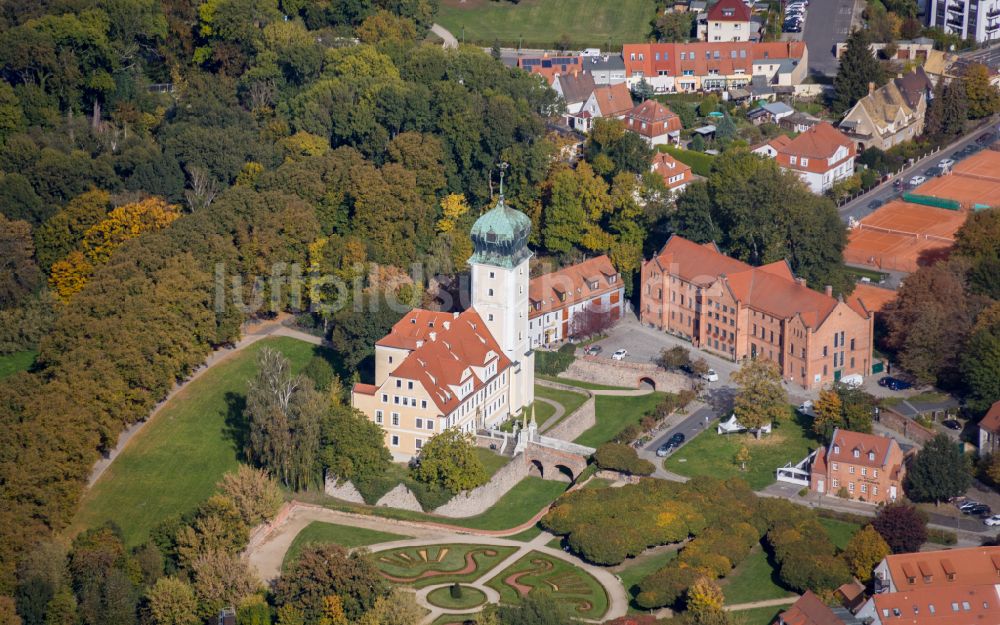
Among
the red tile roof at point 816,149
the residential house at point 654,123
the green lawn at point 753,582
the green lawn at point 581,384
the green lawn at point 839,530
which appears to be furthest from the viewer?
the residential house at point 654,123

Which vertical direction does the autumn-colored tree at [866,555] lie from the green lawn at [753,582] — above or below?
above

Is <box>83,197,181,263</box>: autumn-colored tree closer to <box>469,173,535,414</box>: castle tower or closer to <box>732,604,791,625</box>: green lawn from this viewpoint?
<box>469,173,535,414</box>: castle tower

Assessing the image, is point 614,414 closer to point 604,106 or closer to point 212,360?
point 212,360

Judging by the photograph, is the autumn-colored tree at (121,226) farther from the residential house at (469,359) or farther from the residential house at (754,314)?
the residential house at (754,314)

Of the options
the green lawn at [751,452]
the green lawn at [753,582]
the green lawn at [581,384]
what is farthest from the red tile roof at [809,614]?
the green lawn at [581,384]

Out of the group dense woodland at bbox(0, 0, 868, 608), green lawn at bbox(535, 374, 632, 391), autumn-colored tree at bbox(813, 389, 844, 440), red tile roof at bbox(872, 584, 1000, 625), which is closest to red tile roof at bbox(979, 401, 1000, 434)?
autumn-colored tree at bbox(813, 389, 844, 440)

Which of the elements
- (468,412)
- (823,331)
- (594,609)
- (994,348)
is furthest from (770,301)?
(594,609)
